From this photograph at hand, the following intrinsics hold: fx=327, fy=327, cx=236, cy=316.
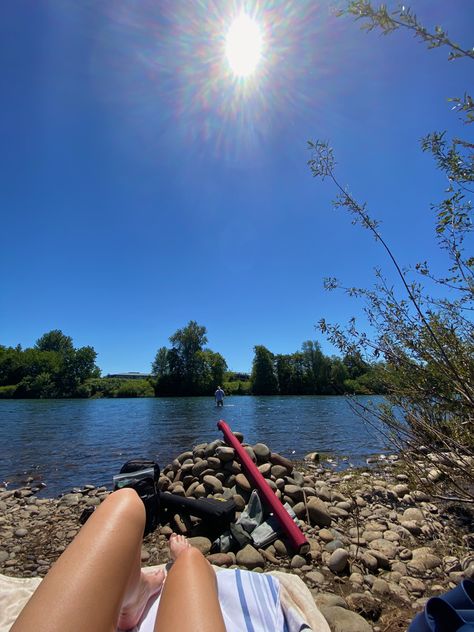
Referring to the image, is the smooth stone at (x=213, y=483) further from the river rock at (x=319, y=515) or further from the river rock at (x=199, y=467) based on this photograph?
the river rock at (x=319, y=515)

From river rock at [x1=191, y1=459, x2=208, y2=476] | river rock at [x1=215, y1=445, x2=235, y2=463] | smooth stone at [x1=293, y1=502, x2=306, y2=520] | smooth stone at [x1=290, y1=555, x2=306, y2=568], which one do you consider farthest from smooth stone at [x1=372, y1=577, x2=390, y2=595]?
river rock at [x1=191, y1=459, x2=208, y2=476]

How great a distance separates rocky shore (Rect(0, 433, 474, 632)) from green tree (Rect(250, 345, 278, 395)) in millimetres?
64484

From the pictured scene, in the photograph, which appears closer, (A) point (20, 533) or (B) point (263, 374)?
(A) point (20, 533)

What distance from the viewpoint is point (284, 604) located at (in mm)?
1979

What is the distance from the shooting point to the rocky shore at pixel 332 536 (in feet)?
10.3

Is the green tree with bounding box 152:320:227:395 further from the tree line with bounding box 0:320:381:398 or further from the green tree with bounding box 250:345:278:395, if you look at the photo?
the green tree with bounding box 250:345:278:395

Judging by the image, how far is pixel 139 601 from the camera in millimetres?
1713

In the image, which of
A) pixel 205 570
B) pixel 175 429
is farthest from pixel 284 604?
pixel 175 429

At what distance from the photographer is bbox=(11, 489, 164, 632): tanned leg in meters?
1.06

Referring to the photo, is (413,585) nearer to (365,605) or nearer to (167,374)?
(365,605)

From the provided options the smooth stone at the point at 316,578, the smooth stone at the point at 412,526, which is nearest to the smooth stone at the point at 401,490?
the smooth stone at the point at 412,526

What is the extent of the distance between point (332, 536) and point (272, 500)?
0.88m

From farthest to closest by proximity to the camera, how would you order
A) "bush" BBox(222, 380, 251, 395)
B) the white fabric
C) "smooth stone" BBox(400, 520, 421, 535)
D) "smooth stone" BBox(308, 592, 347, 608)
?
"bush" BBox(222, 380, 251, 395) → "smooth stone" BBox(400, 520, 421, 535) → "smooth stone" BBox(308, 592, 347, 608) → the white fabric

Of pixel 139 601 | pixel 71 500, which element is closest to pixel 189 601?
pixel 139 601
